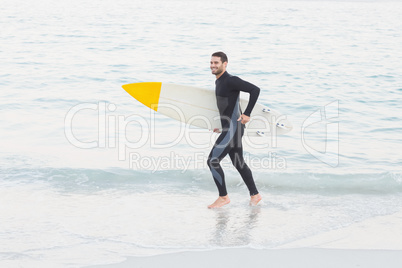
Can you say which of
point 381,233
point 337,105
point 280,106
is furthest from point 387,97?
point 381,233

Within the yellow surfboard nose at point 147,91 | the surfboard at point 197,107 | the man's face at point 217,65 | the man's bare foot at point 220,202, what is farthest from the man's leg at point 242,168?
the yellow surfboard nose at point 147,91

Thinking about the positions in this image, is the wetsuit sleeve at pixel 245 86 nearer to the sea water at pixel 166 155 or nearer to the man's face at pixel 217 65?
the man's face at pixel 217 65

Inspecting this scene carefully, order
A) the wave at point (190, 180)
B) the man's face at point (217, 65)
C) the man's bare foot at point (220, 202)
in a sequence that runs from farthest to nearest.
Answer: the wave at point (190, 180) → the man's bare foot at point (220, 202) → the man's face at point (217, 65)

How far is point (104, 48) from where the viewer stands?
62.4 feet

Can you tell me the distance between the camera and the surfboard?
5.84 m

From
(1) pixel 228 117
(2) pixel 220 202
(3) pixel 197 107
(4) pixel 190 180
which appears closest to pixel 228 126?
(1) pixel 228 117

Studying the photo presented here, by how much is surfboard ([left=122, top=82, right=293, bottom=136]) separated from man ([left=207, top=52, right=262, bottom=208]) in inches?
24.0

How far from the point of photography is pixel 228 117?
5129 mm

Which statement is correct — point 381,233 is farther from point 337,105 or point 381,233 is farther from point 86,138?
point 337,105

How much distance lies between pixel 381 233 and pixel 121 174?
3260 mm

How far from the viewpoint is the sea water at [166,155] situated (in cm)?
459

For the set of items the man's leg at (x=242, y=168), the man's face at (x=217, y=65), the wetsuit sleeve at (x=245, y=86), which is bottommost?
the man's leg at (x=242, y=168)

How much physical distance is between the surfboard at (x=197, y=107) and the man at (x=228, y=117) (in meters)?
0.61

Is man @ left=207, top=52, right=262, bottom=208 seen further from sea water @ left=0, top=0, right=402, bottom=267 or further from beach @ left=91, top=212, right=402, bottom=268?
beach @ left=91, top=212, right=402, bottom=268
